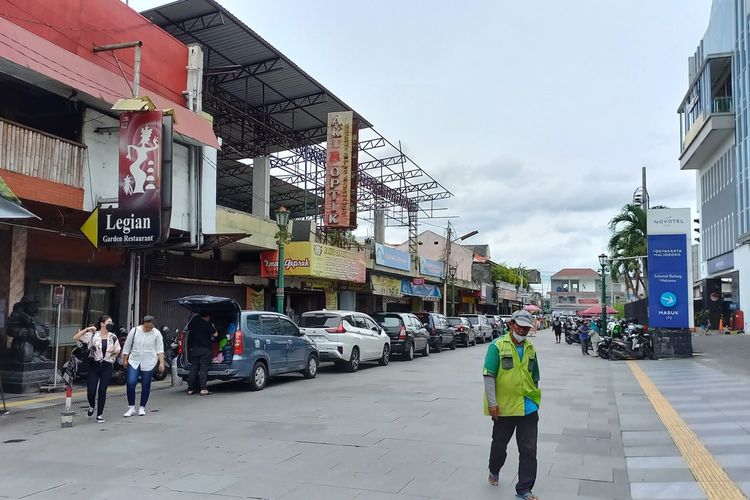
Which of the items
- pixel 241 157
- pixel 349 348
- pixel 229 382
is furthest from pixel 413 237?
pixel 229 382

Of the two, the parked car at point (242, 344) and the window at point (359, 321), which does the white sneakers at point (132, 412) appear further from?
the window at point (359, 321)

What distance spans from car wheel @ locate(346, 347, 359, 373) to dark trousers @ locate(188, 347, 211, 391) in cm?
566

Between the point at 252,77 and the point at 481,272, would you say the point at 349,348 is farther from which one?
the point at 481,272

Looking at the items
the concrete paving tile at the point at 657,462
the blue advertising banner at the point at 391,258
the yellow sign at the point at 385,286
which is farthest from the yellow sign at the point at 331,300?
the concrete paving tile at the point at 657,462

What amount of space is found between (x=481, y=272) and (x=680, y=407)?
4955cm

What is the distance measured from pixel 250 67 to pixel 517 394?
18.8 metres

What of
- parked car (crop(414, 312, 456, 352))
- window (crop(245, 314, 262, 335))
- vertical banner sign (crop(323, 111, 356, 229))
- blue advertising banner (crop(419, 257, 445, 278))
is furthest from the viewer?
blue advertising banner (crop(419, 257, 445, 278))

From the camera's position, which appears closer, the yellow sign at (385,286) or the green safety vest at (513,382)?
the green safety vest at (513,382)

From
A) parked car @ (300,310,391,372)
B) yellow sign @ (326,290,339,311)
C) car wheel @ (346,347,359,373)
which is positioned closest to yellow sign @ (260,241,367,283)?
yellow sign @ (326,290,339,311)

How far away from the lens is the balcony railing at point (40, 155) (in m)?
11.9

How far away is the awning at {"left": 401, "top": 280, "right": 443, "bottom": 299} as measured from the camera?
35.2 m

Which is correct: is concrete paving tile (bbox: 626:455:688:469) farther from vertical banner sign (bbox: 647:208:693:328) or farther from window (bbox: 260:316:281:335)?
vertical banner sign (bbox: 647:208:693:328)

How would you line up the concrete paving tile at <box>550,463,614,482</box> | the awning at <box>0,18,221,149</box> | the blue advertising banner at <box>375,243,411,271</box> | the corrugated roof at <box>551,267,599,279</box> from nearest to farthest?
the concrete paving tile at <box>550,463,614,482</box>, the awning at <box>0,18,221,149</box>, the blue advertising banner at <box>375,243,411,271</box>, the corrugated roof at <box>551,267,599,279</box>

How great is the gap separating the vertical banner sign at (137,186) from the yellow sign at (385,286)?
685 inches
